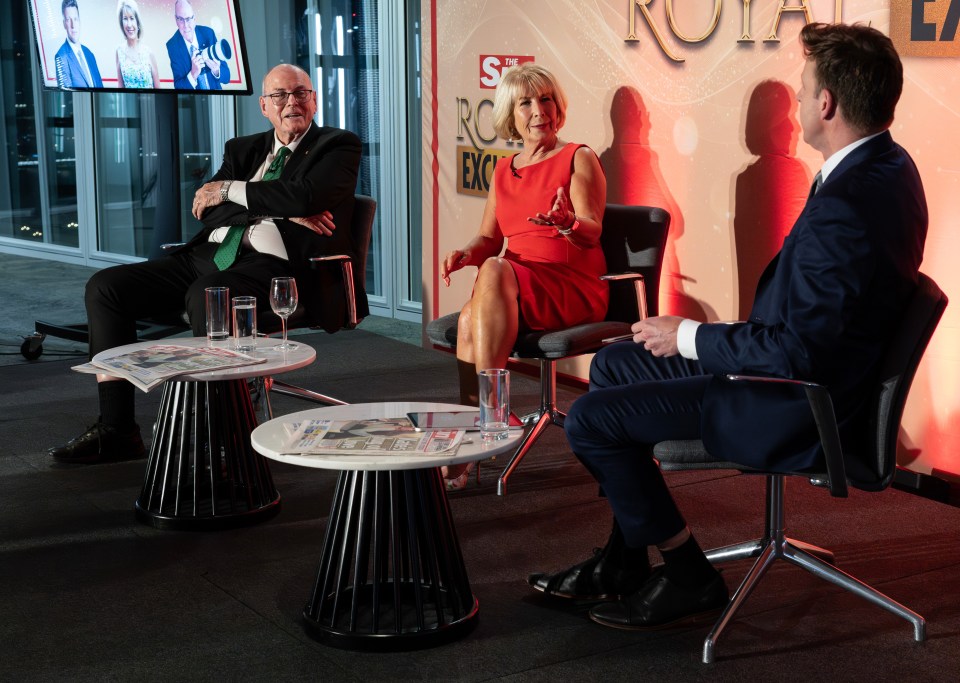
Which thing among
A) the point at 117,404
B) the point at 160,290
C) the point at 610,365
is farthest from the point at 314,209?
the point at 610,365

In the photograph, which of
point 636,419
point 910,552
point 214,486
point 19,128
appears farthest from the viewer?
point 19,128

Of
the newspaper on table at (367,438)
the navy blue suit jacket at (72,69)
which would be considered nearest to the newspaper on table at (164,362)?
the newspaper on table at (367,438)

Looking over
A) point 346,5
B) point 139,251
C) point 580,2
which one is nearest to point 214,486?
point 580,2

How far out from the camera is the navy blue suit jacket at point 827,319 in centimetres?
224

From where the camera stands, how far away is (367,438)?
2.48 m

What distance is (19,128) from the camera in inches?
409

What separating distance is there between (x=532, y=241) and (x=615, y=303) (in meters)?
0.37

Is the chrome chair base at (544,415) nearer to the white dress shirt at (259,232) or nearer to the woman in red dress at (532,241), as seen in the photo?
the woman in red dress at (532,241)

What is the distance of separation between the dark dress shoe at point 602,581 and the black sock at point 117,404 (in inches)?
73.1

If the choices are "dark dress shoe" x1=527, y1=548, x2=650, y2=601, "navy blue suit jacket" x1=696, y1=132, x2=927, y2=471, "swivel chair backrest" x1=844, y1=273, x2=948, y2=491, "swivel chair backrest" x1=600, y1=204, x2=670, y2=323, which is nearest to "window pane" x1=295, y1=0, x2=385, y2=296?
"swivel chair backrest" x1=600, y1=204, x2=670, y2=323

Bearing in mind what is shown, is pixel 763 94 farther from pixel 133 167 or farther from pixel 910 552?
pixel 133 167

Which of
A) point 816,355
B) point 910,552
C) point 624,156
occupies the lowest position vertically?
point 910,552

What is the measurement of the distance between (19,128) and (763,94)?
27.0ft

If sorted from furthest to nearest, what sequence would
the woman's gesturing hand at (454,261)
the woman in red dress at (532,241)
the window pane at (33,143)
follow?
the window pane at (33,143), the woman's gesturing hand at (454,261), the woman in red dress at (532,241)
